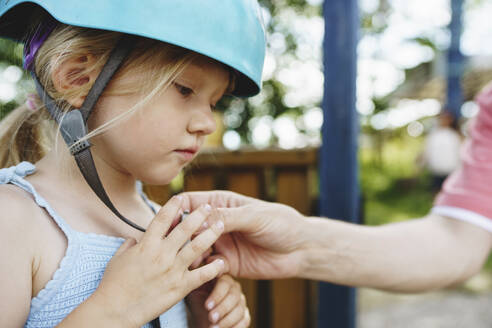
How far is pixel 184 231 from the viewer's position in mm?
898

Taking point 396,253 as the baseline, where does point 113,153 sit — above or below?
above

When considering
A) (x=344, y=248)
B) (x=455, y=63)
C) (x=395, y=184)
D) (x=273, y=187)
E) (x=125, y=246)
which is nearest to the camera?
(x=125, y=246)

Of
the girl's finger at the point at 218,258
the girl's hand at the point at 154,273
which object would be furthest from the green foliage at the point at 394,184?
the girl's hand at the point at 154,273

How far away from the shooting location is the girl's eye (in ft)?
3.19

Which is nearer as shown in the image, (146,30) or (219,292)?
(146,30)

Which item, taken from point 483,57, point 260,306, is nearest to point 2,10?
point 260,306

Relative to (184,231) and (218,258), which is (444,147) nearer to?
(218,258)

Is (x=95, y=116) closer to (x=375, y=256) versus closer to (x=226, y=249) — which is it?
(x=226, y=249)

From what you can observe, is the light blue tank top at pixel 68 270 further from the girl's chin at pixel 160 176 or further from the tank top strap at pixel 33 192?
the girl's chin at pixel 160 176

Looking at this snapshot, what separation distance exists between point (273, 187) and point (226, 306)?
1235mm

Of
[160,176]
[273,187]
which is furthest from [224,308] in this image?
[273,187]

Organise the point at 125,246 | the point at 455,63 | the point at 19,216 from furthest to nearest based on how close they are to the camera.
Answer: the point at 455,63 < the point at 125,246 < the point at 19,216

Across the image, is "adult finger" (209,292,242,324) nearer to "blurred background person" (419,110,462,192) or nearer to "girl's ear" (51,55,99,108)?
"girl's ear" (51,55,99,108)

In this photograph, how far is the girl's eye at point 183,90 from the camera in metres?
0.97
